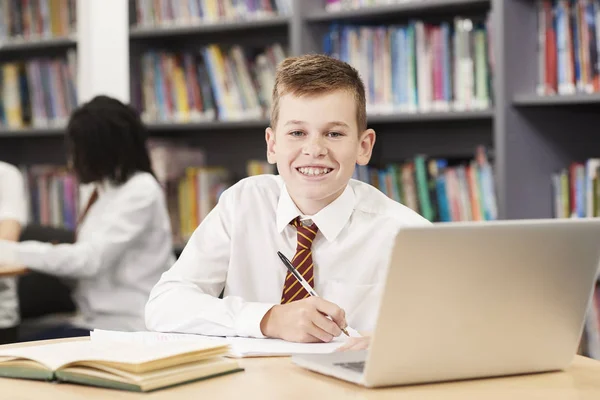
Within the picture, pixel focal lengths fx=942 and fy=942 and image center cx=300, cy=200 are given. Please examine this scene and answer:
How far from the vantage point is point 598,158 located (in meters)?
3.14

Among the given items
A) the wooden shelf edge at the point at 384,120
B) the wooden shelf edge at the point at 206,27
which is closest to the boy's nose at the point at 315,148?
the wooden shelf edge at the point at 384,120

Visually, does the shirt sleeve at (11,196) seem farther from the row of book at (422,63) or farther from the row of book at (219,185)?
the row of book at (422,63)

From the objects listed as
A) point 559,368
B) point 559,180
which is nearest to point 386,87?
point 559,180

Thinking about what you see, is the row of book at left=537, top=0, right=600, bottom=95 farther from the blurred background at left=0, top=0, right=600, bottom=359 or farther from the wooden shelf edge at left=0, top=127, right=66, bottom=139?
the wooden shelf edge at left=0, top=127, right=66, bottom=139

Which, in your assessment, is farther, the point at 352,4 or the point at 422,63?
the point at 352,4

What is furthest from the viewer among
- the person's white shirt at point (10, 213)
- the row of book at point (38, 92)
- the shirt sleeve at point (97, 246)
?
the row of book at point (38, 92)

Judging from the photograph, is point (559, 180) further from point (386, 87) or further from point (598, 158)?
point (386, 87)

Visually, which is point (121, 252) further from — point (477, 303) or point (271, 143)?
point (477, 303)

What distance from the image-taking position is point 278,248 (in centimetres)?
178

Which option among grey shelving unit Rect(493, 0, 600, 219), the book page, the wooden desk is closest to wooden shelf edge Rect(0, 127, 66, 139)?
grey shelving unit Rect(493, 0, 600, 219)

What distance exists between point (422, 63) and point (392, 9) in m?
0.21

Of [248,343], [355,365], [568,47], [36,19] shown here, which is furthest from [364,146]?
[36,19]

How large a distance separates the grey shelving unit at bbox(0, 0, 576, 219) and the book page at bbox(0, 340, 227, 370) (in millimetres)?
Result: 1873

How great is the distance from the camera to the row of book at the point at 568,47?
2.88 m
